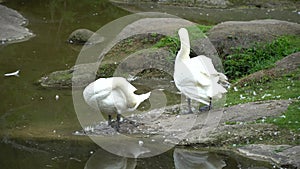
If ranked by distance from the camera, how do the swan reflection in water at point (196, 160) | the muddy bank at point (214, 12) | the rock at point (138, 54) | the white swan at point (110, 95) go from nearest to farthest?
1. the swan reflection in water at point (196, 160)
2. the white swan at point (110, 95)
3. the rock at point (138, 54)
4. the muddy bank at point (214, 12)

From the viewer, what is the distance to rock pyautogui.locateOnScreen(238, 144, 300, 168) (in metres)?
7.47

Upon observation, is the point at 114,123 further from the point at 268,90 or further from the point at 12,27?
the point at 12,27

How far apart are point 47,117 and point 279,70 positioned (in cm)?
444

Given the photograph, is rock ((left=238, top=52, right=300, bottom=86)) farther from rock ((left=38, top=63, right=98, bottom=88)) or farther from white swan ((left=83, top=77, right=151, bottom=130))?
rock ((left=38, top=63, right=98, bottom=88))

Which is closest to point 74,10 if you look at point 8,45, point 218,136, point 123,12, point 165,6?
point 123,12

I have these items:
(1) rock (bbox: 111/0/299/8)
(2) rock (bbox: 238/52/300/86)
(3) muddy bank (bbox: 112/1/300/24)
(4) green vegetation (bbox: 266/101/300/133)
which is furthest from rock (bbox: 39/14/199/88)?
(1) rock (bbox: 111/0/299/8)

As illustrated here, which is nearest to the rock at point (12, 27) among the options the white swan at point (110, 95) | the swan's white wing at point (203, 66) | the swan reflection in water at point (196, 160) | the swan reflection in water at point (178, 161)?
the white swan at point (110, 95)

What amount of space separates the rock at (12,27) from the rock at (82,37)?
141cm

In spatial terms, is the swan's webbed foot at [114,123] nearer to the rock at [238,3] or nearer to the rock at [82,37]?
the rock at [82,37]

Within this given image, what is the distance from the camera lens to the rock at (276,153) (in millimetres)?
7473

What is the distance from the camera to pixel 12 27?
57.3ft

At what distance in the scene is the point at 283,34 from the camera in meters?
13.6

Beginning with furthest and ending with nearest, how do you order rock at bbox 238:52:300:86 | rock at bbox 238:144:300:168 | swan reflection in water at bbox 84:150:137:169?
rock at bbox 238:52:300:86, swan reflection in water at bbox 84:150:137:169, rock at bbox 238:144:300:168

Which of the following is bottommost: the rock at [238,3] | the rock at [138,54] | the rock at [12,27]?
the rock at [12,27]
